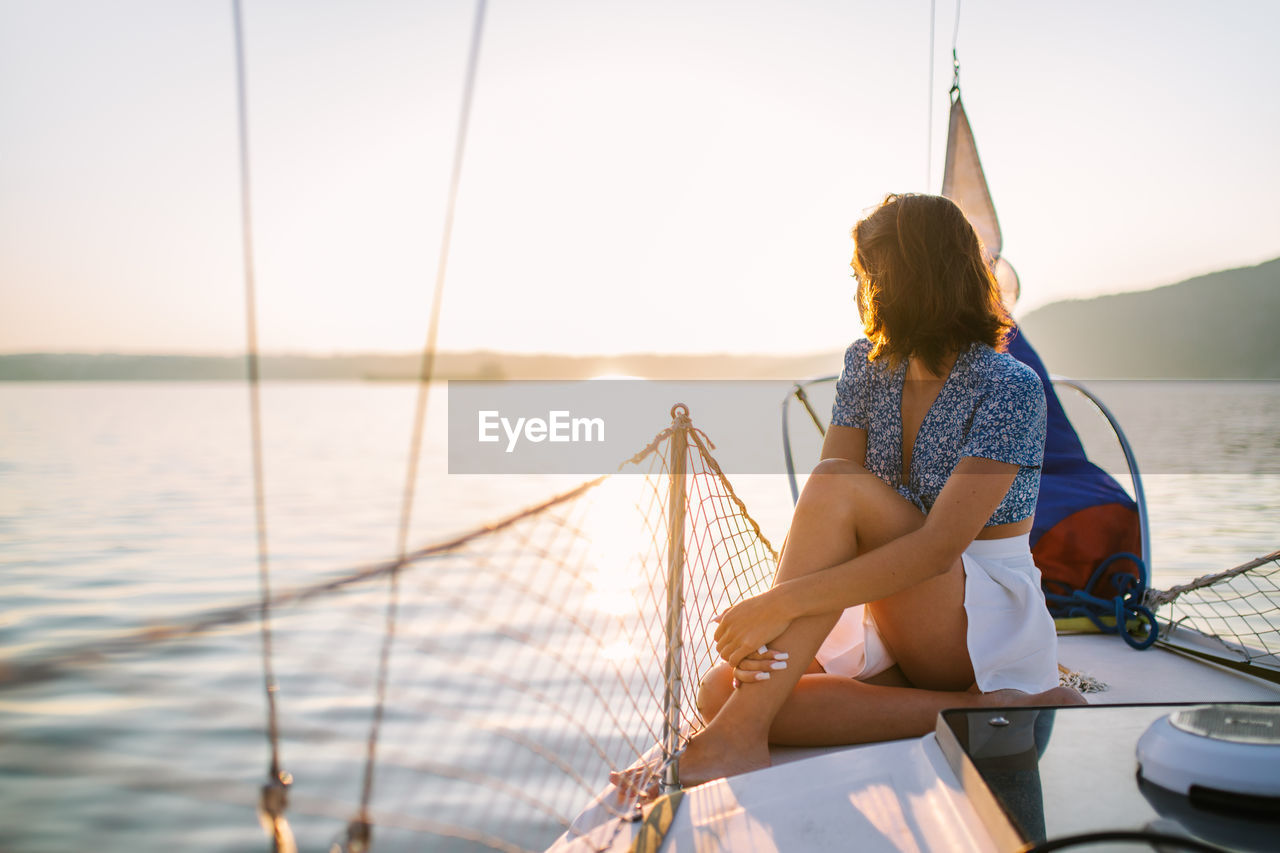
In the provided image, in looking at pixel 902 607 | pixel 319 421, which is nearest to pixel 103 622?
pixel 902 607

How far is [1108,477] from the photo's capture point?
7.88 ft

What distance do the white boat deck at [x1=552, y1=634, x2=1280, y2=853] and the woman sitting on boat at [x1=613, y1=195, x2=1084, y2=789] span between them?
17cm

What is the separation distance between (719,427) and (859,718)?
1506cm

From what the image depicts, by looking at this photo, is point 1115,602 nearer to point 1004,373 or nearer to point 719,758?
point 1004,373

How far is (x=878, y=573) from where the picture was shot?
4.32 ft

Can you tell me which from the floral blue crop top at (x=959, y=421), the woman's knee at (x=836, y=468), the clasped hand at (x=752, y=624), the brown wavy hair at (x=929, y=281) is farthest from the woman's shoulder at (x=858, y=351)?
the clasped hand at (x=752, y=624)

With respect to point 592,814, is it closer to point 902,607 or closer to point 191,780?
point 902,607

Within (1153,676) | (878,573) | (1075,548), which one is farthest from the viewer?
(1075,548)

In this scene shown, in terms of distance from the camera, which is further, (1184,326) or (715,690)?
(1184,326)

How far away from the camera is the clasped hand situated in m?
1.32

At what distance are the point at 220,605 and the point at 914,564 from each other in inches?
40.1

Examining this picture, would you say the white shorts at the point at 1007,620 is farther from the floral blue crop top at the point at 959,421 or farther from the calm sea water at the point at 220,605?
the calm sea water at the point at 220,605

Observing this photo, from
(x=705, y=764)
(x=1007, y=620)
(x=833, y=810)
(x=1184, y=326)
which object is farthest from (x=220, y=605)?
(x=1184, y=326)

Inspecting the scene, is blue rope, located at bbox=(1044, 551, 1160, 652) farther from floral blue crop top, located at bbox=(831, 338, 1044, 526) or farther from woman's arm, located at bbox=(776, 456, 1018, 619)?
woman's arm, located at bbox=(776, 456, 1018, 619)
